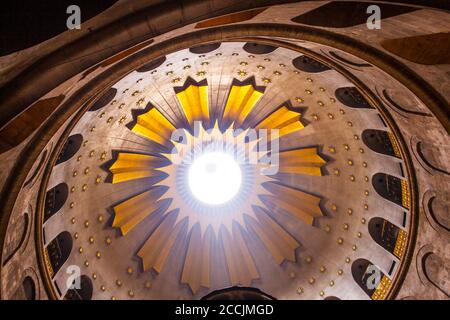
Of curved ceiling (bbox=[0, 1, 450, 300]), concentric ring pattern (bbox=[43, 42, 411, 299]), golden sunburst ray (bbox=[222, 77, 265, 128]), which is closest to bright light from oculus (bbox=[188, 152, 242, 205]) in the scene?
curved ceiling (bbox=[0, 1, 450, 300])

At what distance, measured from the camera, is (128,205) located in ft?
48.6

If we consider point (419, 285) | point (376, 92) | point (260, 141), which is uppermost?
point (260, 141)

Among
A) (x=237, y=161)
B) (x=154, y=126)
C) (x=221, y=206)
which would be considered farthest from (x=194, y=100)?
(x=221, y=206)

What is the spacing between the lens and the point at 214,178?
17.7 metres

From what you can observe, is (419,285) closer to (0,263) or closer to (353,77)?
(353,77)

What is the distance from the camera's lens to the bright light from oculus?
16844 millimetres

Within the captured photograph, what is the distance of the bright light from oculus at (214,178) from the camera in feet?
55.3

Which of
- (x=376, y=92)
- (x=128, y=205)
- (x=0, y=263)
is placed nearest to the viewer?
(x=0, y=263)

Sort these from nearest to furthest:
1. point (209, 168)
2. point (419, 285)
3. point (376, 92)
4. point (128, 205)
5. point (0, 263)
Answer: point (0, 263), point (376, 92), point (419, 285), point (128, 205), point (209, 168)

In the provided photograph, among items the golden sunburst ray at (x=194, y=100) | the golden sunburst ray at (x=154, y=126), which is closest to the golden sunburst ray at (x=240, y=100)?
the golden sunburst ray at (x=194, y=100)

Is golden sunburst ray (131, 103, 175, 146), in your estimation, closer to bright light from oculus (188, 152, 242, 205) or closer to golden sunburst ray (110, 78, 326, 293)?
golden sunburst ray (110, 78, 326, 293)

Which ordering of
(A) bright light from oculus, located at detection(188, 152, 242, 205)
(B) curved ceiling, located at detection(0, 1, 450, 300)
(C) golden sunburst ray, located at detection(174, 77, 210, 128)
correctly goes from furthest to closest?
(A) bright light from oculus, located at detection(188, 152, 242, 205)
(C) golden sunburst ray, located at detection(174, 77, 210, 128)
(B) curved ceiling, located at detection(0, 1, 450, 300)
